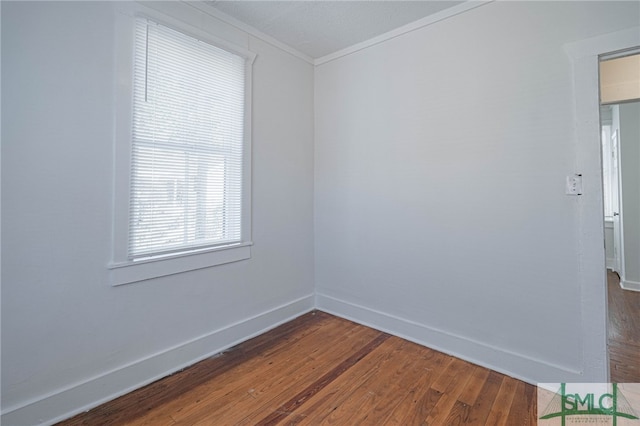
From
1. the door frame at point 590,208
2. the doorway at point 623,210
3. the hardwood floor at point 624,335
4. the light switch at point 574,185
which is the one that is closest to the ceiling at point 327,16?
the door frame at point 590,208

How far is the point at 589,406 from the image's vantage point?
178 cm

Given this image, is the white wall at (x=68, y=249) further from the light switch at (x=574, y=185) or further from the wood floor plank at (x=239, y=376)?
the light switch at (x=574, y=185)

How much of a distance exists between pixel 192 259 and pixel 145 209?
1.66 ft

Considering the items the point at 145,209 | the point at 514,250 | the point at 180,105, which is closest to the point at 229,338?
the point at 145,209

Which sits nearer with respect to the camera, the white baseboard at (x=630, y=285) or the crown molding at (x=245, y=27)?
the crown molding at (x=245, y=27)

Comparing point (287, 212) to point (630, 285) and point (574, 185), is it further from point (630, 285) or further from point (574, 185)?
point (630, 285)

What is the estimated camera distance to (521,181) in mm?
2070

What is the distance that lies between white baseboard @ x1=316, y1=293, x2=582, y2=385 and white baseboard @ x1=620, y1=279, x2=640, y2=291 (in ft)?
10.3

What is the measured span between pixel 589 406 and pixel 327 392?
161cm

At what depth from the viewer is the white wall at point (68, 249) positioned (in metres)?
1.54

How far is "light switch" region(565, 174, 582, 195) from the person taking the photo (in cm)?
185

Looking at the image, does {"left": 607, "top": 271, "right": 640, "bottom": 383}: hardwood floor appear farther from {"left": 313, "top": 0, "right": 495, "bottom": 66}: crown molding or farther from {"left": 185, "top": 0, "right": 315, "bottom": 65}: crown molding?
{"left": 185, "top": 0, "right": 315, "bottom": 65}: crown molding

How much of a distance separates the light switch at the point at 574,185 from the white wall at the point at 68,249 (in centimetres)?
264

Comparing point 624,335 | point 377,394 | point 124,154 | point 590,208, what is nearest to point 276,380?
point 377,394
